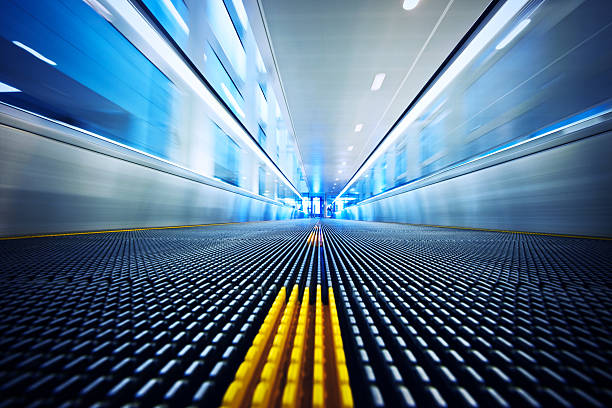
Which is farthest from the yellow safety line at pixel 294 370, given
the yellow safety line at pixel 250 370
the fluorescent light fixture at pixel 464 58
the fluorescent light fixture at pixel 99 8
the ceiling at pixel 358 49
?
the fluorescent light fixture at pixel 464 58

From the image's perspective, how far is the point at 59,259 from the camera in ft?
3.34

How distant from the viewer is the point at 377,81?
13.5 ft

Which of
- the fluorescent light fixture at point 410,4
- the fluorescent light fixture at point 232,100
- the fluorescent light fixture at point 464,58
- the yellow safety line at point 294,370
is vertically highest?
the fluorescent light fixture at point 410,4

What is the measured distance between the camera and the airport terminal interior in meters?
0.33

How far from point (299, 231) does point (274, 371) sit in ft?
9.67

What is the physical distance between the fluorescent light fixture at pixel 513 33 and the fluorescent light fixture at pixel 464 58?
132mm

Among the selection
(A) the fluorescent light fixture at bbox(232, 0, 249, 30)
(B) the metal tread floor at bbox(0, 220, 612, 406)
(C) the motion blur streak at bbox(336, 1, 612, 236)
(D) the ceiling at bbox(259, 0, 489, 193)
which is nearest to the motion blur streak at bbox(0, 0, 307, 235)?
(A) the fluorescent light fixture at bbox(232, 0, 249, 30)

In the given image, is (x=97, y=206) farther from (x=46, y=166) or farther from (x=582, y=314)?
(x=582, y=314)

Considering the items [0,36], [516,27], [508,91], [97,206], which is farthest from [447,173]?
[0,36]

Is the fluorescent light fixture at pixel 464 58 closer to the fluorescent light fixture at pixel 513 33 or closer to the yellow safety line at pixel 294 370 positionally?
the fluorescent light fixture at pixel 513 33

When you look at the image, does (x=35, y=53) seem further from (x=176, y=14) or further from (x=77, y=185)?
(x=176, y=14)

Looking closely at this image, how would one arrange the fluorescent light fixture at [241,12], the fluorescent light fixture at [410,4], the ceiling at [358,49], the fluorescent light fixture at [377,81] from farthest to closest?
the fluorescent light fixture at [377,81] → the fluorescent light fixture at [241,12] → the ceiling at [358,49] → the fluorescent light fixture at [410,4]

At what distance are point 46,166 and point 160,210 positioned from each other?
1.49 meters

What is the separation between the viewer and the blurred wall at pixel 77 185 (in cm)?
181
